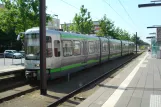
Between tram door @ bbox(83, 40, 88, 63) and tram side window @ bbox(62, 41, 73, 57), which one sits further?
tram door @ bbox(83, 40, 88, 63)

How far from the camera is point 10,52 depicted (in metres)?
42.9

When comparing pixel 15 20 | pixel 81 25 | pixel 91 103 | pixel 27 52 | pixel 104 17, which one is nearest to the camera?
pixel 91 103

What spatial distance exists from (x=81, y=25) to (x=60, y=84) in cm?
3454

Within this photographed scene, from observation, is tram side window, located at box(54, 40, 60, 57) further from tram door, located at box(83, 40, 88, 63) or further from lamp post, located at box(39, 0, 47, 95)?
tram door, located at box(83, 40, 88, 63)

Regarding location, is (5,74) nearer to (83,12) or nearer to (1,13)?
(1,13)

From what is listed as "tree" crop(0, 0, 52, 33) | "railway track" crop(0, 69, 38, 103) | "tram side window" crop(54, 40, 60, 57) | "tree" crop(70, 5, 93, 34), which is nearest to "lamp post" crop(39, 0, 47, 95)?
"railway track" crop(0, 69, 38, 103)

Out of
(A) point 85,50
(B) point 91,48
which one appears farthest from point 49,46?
(B) point 91,48

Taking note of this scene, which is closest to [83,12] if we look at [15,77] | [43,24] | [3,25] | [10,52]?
[10,52]

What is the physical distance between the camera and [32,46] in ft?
42.7

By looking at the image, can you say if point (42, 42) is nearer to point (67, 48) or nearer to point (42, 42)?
point (42, 42)

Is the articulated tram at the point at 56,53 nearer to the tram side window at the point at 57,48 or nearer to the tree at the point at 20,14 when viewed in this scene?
the tram side window at the point at 57,48

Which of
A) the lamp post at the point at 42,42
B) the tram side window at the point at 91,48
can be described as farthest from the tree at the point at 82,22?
the lamp post at the point at 42,42

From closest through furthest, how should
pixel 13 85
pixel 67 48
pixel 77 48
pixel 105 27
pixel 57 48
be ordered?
pixel 13 85
pixel 57 48
pixel 67 48
pixel 77 48
pixel 105 27

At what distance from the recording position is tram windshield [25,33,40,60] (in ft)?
42.2
